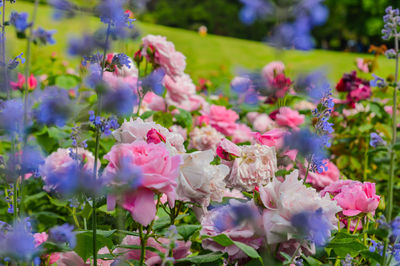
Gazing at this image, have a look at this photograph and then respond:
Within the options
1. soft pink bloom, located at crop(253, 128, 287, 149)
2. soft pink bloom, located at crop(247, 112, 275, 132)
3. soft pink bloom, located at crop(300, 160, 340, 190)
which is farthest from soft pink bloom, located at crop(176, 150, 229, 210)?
soft pink bloom, located at crop(247, 112, 275, 132)

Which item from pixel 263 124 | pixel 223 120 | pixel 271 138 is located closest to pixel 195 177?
pixel 271 138

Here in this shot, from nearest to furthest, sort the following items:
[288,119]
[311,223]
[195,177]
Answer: [311,223]
[195,177]
[288,119]

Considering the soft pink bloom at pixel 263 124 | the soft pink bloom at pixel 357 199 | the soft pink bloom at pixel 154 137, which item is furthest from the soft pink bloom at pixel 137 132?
the soft pink bloom at pixel 263 124

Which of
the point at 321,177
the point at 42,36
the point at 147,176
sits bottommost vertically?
the point at 321,177

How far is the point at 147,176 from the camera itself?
26.0 inches

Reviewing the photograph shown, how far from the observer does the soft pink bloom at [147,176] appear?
0.67 meters

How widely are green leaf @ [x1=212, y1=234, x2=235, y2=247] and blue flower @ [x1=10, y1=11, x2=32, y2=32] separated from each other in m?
0.45

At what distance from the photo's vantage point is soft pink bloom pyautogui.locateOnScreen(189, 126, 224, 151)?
1.64 m

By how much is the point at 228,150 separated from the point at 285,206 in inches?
11.0

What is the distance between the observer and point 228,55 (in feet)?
34.9

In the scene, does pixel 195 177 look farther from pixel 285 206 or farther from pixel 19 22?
pixel 19 22

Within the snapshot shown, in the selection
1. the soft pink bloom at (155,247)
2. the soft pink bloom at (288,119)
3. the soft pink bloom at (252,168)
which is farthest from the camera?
the soft pink bloom at (288,119)

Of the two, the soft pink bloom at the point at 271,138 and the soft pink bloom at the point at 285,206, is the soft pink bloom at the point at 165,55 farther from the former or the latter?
the soft pink bloom at the point at 285,206

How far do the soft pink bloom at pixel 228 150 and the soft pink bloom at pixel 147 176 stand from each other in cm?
28
